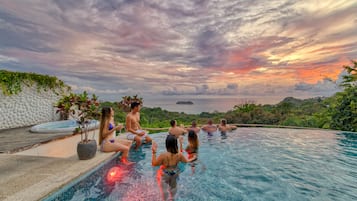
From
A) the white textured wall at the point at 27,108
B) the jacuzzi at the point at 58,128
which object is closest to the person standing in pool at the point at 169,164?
the jacuzzi at the point at 58,128

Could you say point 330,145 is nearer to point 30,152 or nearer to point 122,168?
point 122,168

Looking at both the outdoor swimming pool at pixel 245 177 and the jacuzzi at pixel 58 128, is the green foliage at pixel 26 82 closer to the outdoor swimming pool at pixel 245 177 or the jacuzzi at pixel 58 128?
the jacuzzi at pixel 58 128

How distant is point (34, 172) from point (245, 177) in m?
4.16

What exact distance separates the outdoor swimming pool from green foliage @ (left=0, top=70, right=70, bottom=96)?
21.6 ft

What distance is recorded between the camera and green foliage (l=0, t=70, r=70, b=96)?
673 centimetres

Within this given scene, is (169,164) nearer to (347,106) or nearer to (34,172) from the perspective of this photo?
(34,172)

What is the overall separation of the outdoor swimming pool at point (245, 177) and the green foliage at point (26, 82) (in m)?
6.59

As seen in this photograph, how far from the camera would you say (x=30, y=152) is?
3.90m

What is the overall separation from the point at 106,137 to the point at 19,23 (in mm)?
8366

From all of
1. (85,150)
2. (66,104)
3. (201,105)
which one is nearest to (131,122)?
(85,150)

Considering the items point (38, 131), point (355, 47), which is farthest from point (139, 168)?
point (355, 47)

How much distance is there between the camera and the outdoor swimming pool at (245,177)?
2820 mm

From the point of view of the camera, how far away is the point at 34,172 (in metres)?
2.77

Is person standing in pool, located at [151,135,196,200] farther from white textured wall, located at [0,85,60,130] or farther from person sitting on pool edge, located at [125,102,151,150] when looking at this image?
white textured wall, located at [0,85,60,130]
